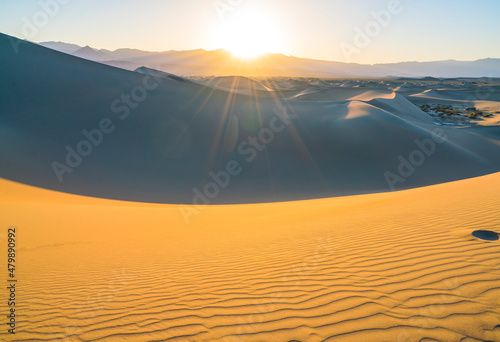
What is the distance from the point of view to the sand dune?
2797mm

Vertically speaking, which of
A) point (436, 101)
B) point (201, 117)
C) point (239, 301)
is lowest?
point (239, 301)

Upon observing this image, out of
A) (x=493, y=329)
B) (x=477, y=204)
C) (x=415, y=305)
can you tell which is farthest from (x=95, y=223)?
(x=477, y=204)

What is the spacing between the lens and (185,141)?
58.8 feet

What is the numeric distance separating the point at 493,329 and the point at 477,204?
5.01m

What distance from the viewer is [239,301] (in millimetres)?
3332

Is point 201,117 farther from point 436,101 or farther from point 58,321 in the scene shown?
point 436,101

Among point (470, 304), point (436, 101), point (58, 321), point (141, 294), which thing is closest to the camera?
point (470, 304)
